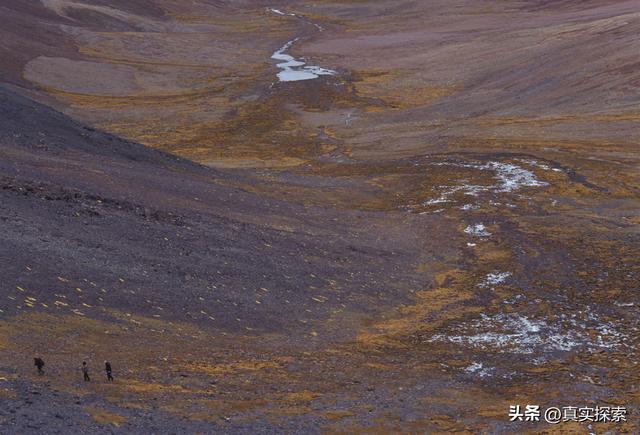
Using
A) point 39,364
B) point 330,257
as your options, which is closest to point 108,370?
point 39,364

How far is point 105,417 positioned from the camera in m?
13.6

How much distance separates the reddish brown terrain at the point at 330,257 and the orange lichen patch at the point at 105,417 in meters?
0.04

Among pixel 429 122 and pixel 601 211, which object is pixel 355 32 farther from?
pixel 601 211

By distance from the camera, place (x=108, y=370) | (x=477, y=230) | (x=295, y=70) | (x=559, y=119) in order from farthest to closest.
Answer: (x=295, y=70)
(x=559, y=119)
(x=477, y=230)
(x=108, y=370)

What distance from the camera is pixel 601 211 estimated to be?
34594 millimetres

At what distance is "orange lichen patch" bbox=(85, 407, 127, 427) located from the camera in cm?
1347

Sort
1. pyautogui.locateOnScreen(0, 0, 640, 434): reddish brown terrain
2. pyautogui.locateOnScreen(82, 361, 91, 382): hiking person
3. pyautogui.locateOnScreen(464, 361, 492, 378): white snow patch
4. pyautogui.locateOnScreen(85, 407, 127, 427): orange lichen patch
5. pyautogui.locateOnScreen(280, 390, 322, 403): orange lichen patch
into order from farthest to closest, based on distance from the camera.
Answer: pyautogui.locateOnScreen(464, 361, 492, 378): white snow patch < pyautogui.locateOnScreen(280, 390, 322, 403): orange lichen patch < pyautogui.locateOnScreen(0, 0, 640, 434): reddish brown terrain < pyautogui.locateOnScreen(82, 361, 91, 382): hiking person < pyautogui.locateOnScreen(85, 407, 127, 427): orange lichen patch

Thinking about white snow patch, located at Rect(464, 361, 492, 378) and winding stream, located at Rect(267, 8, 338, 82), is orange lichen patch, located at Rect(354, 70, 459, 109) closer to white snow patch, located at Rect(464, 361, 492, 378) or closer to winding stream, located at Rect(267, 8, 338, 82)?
winding stream, located at Rect(267, 8, 338, 82)

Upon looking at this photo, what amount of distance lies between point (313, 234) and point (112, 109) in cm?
4042

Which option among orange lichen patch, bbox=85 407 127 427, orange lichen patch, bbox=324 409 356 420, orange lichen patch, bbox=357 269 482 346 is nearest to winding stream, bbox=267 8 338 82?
orange lichen patch, bbox=357 269 482 346

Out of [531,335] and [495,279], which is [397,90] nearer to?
[495,279]

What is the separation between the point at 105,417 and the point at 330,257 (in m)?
14.1

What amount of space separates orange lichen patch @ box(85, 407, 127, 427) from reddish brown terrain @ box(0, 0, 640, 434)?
0.04 meters

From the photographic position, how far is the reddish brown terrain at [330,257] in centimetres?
1598
